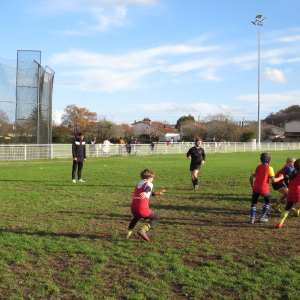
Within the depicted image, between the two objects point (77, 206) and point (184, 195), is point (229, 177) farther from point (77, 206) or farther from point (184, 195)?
point (77, 206)

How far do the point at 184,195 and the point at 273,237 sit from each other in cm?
446

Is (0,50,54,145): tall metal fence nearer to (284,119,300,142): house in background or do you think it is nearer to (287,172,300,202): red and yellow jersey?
(287,172,300,202): red and yellow jersey

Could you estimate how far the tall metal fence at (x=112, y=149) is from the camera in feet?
72.7

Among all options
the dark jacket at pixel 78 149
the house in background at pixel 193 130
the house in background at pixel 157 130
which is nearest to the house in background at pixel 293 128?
the house in background at pixel 193 130

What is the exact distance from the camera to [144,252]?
480cm

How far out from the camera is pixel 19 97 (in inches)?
840

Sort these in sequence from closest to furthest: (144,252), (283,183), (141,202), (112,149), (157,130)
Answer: (144,252) < (141,202) < (283,183) < (112,149) < (157,130)

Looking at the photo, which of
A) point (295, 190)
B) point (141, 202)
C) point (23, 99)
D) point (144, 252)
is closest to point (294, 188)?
point (295, 190)

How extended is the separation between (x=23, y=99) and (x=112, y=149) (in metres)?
9.70

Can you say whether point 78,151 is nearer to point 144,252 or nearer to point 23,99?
point 144,252

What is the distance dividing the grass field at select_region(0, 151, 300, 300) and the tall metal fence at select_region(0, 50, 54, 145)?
45.0ft

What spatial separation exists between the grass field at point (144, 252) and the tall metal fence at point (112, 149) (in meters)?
14.1

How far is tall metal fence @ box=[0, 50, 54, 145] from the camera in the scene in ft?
68.8

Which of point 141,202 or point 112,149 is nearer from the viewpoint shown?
point 141,202
